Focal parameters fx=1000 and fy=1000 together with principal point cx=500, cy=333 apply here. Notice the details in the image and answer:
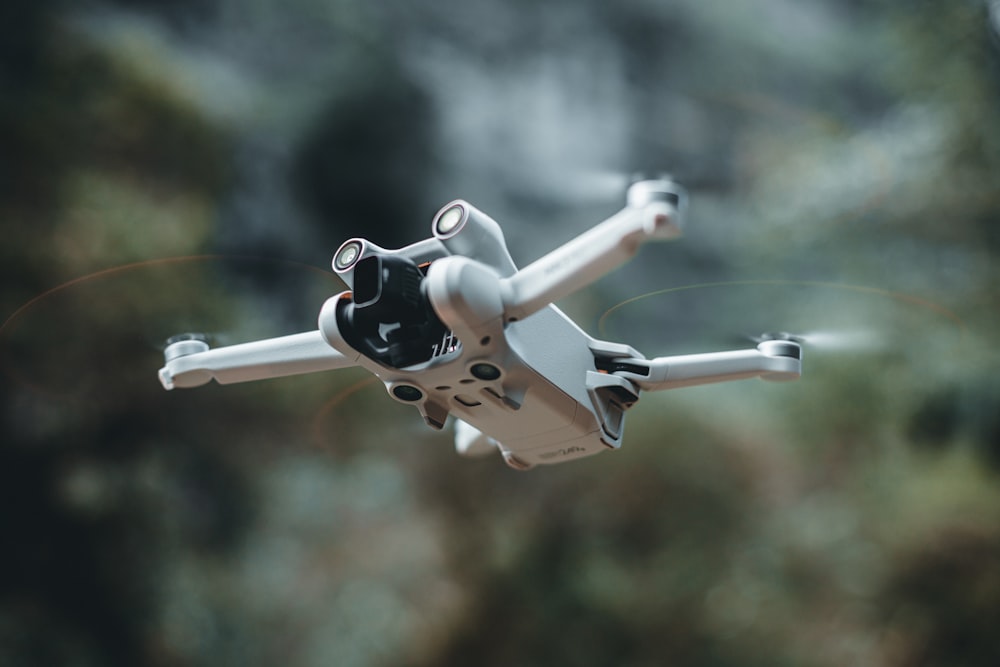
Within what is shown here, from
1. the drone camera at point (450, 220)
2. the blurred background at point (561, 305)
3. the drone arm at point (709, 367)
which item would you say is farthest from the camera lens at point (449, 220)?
the blurred background at point (561, 305)

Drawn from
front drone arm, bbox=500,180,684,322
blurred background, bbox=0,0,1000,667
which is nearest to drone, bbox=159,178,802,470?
front drone arm, bbox=500,180,684,322

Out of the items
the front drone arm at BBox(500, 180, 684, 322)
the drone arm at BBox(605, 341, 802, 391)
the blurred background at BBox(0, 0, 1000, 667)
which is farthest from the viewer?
the blurred background at BBox(0, 0, 1000, 667)

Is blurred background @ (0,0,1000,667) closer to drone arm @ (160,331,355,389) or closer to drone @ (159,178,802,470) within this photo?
drone arm @ (160,331,355,389)

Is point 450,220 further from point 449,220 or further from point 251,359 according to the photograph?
point 251,359

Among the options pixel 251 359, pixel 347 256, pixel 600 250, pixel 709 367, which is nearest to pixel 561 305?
pixel 709 367

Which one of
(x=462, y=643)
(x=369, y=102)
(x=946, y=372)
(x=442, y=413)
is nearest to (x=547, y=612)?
(x=462, y=643)

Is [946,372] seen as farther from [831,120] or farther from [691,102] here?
[691,102]

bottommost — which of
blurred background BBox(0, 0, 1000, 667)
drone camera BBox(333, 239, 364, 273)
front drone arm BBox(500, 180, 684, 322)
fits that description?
front drone arm BBox(500, 180, 684, 322)
